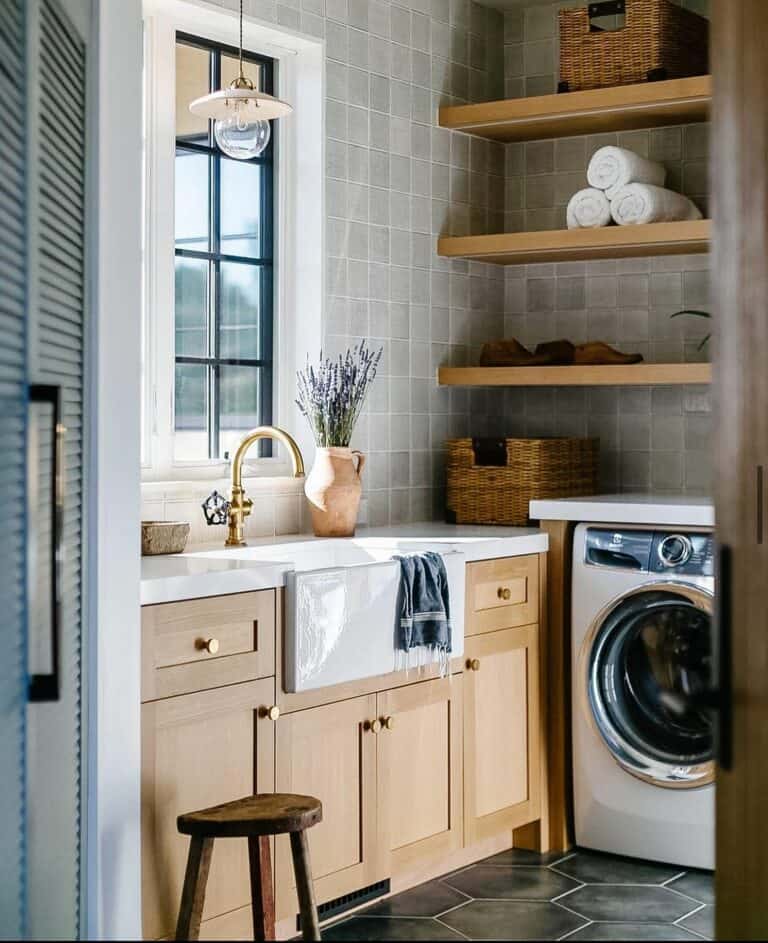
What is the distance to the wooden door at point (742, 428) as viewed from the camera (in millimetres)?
1914

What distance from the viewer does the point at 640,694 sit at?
416 centimetres

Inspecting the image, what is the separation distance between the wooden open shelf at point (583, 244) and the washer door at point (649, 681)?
42.9 inches

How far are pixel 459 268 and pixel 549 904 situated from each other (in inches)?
85.3

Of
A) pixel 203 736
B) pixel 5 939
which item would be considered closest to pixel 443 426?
pixel 203 736

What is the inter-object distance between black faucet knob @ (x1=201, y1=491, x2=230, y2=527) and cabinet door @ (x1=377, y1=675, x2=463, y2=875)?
680mm

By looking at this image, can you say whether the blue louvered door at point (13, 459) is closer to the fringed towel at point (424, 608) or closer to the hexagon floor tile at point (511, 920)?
the fringed towel at point (424, 608)

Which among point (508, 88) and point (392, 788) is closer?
point (392, 788)

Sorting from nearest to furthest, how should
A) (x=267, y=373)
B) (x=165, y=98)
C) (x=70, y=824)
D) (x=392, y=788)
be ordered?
(x=70, y=824), (x=392, y=788), (x=165, y=98), (x=267, y=373)

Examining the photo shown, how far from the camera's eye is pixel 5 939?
6.29 feet

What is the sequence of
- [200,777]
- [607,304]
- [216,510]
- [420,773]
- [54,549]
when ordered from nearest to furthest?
[54,549], [200,777], [420,773], [216,510], [607,304]

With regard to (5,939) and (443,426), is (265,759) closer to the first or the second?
(5,939)

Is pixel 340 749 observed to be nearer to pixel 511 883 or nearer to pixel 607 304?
pixel 511 883

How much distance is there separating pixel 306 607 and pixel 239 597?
200 mm

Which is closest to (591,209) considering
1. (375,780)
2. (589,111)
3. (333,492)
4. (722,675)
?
(589,111)
